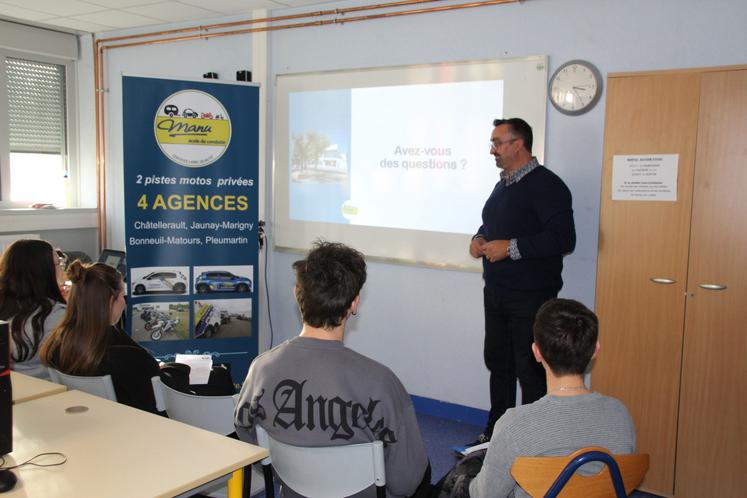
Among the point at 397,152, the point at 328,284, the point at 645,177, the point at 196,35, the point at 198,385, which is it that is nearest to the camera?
the point at 328,284

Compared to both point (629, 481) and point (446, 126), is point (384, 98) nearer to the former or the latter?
point (446, 126)

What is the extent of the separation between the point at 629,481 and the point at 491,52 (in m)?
2.84

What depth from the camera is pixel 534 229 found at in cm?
337

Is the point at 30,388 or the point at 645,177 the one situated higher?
the point at 645,177

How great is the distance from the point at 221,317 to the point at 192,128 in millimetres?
1287

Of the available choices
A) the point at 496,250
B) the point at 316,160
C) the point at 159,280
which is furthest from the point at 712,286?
the point at 159,280

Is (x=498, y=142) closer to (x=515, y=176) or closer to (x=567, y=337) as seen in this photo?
(x=515, y=176)

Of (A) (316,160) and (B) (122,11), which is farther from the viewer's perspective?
A: (B) (122,11)

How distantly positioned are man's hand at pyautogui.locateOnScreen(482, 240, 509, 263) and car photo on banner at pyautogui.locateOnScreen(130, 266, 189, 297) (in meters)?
2.15

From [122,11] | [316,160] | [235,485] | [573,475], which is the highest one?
[122,11]

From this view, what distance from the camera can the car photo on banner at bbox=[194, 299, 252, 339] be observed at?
454 cm

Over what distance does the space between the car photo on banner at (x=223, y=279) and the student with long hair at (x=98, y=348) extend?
203cm

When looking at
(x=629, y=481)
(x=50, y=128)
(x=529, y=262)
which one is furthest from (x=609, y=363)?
(x=50, y=128)

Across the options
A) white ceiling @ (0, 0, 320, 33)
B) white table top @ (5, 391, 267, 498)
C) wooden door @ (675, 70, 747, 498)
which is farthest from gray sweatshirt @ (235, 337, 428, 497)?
white ceiling @ (0, 0, 320, 33)
